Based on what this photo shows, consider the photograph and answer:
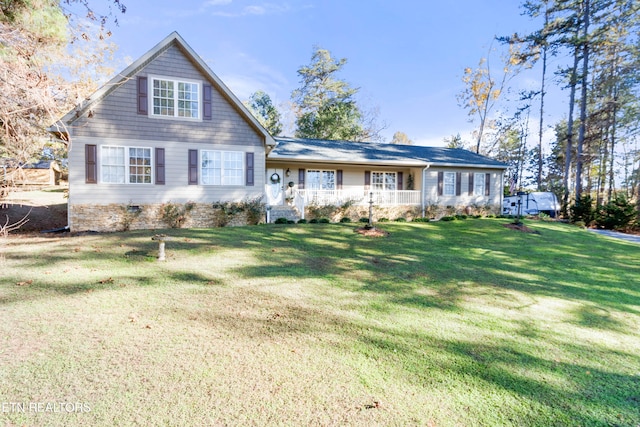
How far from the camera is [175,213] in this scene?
11.9 metres

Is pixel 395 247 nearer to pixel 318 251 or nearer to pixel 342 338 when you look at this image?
pixel 318 251

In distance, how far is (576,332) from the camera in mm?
4320

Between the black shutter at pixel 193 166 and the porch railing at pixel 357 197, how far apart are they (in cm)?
472

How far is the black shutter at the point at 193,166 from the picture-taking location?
1205cm

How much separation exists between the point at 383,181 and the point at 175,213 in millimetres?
11170

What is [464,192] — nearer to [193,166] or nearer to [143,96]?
[193,166]

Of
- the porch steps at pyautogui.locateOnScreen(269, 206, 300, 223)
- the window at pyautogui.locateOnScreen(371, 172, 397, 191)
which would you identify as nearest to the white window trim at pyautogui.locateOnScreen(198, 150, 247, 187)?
the porch steps at pyautogui.locateOnScreen(269, 206, 300, 223)

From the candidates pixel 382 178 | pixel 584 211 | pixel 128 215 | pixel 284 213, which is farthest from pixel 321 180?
pixel 584 211

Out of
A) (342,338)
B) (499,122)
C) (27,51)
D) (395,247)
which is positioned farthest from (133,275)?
(499,122)

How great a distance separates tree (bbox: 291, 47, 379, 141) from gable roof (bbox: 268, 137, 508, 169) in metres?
8.44

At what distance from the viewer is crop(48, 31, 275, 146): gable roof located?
10359 millimetres

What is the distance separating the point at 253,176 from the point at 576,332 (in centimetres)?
1129

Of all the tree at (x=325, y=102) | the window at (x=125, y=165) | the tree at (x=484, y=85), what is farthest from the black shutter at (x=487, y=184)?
the window at (x=125, y=165)

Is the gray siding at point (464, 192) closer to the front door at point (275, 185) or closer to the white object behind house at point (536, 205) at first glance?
the white object behind house at point (536, 205)
